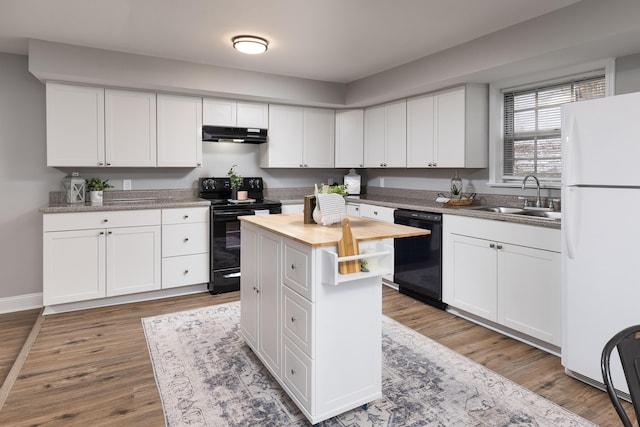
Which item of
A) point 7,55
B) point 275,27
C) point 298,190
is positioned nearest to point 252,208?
point 298,190

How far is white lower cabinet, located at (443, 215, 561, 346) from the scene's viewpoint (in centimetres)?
277

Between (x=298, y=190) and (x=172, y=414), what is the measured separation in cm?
355

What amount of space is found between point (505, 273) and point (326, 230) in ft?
5.38

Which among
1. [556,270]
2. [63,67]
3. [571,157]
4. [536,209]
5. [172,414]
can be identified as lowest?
[172,414]

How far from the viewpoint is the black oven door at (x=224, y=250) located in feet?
13.7

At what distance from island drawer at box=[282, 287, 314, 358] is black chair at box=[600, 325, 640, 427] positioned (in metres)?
1.21

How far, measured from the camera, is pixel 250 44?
10.8ft

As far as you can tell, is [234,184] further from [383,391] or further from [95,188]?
[383,391]

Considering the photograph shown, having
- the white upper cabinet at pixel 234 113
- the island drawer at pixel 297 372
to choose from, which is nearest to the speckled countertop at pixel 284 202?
the white upper cabinet at pixel 234 113

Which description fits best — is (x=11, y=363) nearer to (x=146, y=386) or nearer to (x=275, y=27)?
(x=146, y=386)

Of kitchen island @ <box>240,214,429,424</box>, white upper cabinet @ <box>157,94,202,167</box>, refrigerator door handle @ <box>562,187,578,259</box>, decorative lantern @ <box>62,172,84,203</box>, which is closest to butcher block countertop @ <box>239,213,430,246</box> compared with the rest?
kitchen island @ <box>240,214,429,424</box>

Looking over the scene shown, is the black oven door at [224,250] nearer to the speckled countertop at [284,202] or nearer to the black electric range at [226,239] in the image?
the black electric range at [226,239]

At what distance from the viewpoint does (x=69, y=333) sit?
3.19m

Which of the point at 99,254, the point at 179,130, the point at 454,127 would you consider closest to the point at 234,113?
the point at 179,130
